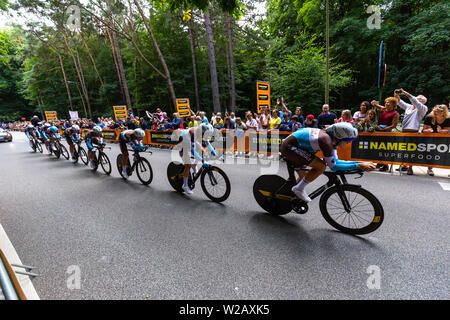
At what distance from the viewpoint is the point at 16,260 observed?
2.92 m

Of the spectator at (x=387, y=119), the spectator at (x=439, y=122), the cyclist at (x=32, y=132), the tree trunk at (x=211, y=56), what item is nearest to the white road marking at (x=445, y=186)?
the spectator at (x=439, y=122)

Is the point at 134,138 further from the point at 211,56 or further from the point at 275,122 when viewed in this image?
the point at 211,56

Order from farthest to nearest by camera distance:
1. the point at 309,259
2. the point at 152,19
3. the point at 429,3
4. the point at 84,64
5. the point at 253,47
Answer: the point at 84,64 < the point at 152,19 < the point at 253,47 < the point at 429,3 < the point at 309,259

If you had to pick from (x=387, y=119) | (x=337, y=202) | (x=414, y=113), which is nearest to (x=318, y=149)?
(x=337, y=202)

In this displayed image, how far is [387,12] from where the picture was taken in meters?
18.1

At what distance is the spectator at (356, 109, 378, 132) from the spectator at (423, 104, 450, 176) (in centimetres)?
126

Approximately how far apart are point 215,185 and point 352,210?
2.60 metres

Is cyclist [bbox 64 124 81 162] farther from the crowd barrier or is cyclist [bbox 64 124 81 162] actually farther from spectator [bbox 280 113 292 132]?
spectator [bbox 280 113 292 132]

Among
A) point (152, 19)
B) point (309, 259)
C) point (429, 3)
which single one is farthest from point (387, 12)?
point (309, 259)

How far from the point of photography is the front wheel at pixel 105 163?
24.5ft

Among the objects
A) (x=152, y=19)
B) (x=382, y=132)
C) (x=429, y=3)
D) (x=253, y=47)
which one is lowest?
(x=382, y=132)

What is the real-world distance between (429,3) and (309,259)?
2511 centimetres

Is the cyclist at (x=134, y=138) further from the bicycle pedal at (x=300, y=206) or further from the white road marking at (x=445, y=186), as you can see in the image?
the white road marking at (x=445, y=186)
